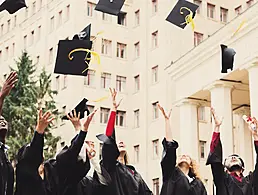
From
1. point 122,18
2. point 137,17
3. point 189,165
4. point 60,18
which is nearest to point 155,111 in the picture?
point 137,17

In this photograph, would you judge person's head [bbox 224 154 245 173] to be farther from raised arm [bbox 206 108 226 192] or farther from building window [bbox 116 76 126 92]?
building window [bbox 116 76 126 92]

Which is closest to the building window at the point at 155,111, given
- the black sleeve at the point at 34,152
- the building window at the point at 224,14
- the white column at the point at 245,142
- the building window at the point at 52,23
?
the white column at the point at 245,142

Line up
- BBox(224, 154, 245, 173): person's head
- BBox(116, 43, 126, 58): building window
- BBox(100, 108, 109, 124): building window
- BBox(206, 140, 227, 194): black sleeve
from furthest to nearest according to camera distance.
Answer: BBox(116, 43, 126, 58): building window → BBox(100, 108, 109, 124): building window → BBox(224, 154, 245, 173): person's head → BBox(206, 140, 227, 194): black sleeve

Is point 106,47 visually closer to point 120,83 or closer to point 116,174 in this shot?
point 120,83

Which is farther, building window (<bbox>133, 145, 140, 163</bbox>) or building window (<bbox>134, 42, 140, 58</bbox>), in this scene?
building window (<bbox>134, 42, 140, 58</bbox>)

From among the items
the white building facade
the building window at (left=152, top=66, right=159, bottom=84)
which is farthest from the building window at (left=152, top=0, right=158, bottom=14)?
the building window at (left=152, top=66, right=159, bottom=84)

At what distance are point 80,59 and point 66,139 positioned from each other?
26.8 metres

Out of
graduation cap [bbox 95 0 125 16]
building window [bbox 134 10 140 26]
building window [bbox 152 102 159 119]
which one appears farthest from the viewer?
building window [bbox 134 10 140 26]

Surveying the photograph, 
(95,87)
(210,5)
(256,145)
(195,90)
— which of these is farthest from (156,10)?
(256,145)

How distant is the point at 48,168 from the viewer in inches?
269

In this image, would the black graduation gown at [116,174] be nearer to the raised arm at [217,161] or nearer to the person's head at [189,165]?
the person's head at [189,165]

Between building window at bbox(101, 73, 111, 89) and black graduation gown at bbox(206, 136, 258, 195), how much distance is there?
2858cm

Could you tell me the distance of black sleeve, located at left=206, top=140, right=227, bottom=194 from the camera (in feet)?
25.2

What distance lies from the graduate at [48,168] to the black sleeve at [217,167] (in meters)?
1.78
